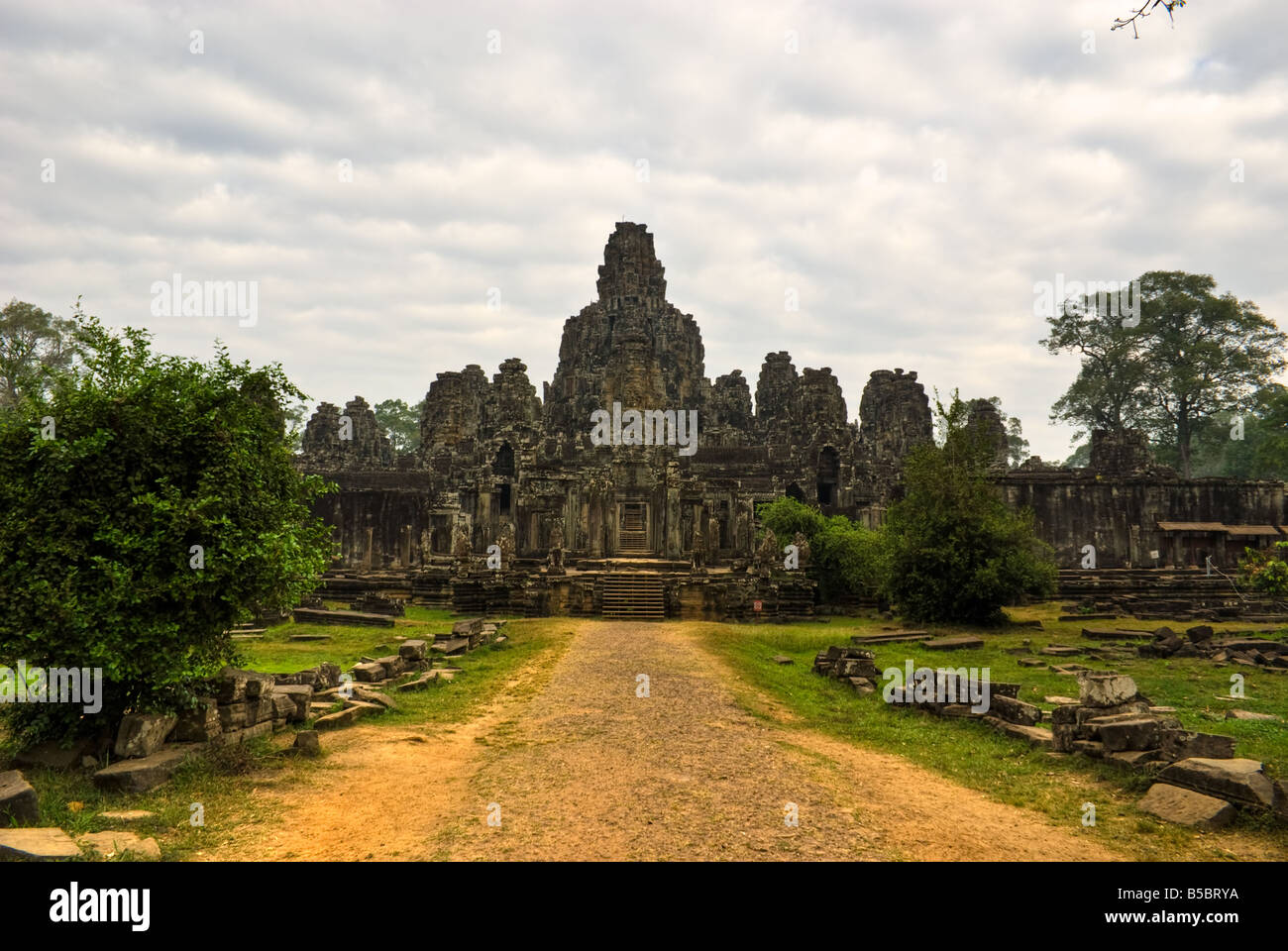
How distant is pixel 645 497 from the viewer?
106ft

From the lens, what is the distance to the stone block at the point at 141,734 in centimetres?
782

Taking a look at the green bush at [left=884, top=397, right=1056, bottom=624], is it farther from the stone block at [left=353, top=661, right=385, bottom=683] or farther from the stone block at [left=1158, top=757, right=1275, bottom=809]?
the stone block at [left=353, top=661, right=385, bottom=683]

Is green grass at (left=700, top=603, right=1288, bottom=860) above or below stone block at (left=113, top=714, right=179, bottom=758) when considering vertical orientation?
below

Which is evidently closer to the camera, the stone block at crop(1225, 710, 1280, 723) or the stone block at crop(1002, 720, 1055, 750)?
the stone block at crop(1002, 720, 1055, 750)

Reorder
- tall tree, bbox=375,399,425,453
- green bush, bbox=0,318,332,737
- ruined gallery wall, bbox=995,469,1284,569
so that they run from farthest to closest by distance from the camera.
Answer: tall tree, bbox=375,399,425,453
ruined gallery wall, bbox=995,469,1284,569
green bush, bbox=0,318,332,737

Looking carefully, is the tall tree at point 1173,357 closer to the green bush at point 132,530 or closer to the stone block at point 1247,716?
the stone block at point 1247,716

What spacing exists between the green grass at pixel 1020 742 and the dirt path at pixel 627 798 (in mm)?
516

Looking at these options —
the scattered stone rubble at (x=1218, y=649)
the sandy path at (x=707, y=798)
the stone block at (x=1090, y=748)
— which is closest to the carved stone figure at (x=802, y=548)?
the scattered stone rubble at (x=1218, y=649)

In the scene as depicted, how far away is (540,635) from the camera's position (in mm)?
19391

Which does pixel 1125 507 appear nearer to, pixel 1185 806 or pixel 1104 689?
pixel 1104 689

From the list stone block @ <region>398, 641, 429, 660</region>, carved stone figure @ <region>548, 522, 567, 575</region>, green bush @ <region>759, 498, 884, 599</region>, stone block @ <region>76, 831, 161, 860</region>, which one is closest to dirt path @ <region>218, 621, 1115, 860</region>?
stone block @ <region>76, 831, 161, 860</region>

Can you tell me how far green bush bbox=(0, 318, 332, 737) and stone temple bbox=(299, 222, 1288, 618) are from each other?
52.5 feet

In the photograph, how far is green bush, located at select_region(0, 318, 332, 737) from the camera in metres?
7.67
